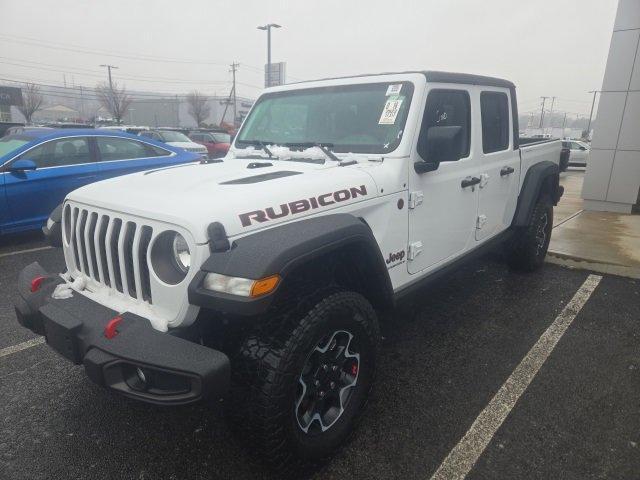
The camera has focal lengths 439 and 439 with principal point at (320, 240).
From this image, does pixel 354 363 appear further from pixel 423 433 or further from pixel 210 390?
pixel 210 390

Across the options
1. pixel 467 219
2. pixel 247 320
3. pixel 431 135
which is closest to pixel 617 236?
pixel 467 219

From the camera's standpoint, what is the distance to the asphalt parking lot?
218cm

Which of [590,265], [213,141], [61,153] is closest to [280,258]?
[590,265]

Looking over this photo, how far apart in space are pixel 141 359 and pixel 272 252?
25.4 inches

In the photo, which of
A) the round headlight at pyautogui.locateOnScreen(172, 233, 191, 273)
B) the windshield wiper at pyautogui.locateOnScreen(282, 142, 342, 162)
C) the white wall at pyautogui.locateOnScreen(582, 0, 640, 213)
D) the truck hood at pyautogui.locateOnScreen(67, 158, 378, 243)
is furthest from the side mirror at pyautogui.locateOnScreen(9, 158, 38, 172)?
the white wall at pyautogui.locateOnScreen(582, 0, 640, 213)

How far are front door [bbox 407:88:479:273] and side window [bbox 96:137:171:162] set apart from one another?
517 cm

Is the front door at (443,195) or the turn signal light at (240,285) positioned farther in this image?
the front door at (443,195)

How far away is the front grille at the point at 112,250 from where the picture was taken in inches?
78.6

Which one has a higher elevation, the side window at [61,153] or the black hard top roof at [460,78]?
the black hard top roof at [460,78]

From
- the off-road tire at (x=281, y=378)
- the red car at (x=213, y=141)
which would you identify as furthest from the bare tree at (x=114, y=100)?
the off-road tire at (x=281, y=378)

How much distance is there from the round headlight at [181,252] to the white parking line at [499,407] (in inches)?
60.8

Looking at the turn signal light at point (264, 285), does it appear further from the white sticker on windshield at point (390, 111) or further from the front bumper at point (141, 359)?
the white sticker on windshield at point (390, 111)

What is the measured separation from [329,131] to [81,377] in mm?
2362

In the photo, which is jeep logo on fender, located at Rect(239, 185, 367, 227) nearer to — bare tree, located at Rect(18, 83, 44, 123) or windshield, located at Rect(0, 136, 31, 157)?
windshield, located at Rect(0, 136, 31, 157)
